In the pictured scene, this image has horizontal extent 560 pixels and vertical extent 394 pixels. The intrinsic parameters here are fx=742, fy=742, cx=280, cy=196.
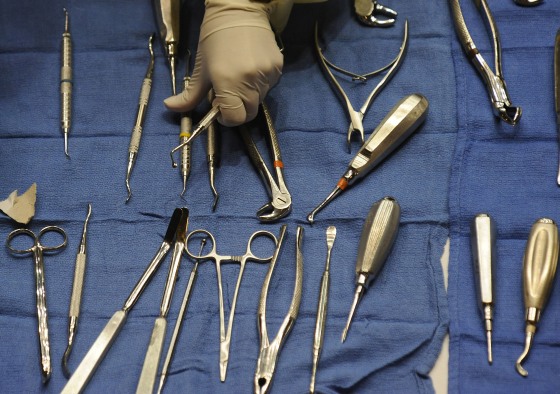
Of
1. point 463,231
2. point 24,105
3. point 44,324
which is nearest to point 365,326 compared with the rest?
point 463,231

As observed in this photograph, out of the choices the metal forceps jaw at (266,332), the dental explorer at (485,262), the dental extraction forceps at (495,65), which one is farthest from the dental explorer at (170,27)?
the dental explorer at (485,262)

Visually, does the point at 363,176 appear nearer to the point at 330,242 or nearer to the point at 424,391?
the point at 330,242

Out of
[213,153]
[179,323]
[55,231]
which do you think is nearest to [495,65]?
[213,153]

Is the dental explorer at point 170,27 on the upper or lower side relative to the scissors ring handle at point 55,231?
upper

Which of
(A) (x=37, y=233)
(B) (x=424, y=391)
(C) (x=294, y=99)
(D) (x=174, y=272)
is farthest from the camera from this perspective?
(C) (x=294, y=99)

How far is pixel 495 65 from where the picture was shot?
1610mm

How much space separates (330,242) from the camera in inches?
53.9

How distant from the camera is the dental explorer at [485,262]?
126 centimetres

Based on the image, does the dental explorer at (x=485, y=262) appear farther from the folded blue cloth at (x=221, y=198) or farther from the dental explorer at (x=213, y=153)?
the dental explorer at (x=213, y=153)

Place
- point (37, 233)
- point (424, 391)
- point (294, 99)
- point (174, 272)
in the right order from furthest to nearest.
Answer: point (294, 99) → point (37, 233) → point (174, 272) → point (424, 391)

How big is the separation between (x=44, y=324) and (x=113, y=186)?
1.08ft

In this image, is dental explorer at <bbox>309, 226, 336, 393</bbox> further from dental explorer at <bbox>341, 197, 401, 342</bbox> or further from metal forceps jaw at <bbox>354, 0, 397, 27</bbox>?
metal forceps jaw at <bbox>354, 0, 397, 27</bbox>

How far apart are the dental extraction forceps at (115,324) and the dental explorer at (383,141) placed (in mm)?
258

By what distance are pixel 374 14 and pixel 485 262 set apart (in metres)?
0.71
